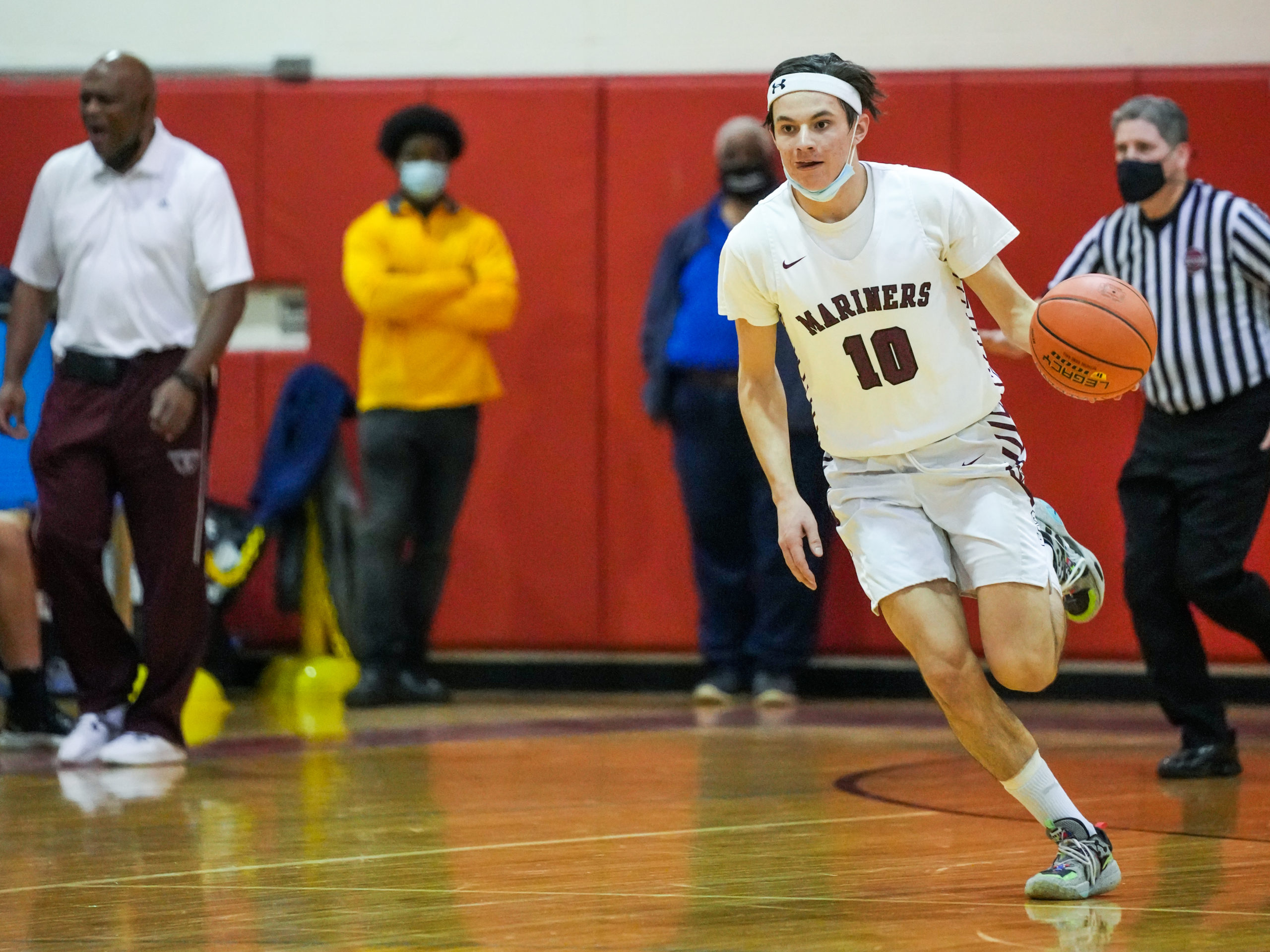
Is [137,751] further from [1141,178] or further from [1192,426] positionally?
[1141,178]

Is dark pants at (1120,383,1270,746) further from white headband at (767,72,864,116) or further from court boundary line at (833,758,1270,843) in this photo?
white headband at (767,72,864,116)

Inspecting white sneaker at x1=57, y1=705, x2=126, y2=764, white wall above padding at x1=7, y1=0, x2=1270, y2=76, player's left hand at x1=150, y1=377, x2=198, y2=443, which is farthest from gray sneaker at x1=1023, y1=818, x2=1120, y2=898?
white wall above padding at x1=7, y1=0, x2=1270, y2=76

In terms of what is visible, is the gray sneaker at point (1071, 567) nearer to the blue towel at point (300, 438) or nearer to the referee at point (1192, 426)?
the referee at point (1192, 426)

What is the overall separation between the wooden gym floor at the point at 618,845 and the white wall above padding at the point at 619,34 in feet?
9.60

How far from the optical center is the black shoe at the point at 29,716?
6.12m

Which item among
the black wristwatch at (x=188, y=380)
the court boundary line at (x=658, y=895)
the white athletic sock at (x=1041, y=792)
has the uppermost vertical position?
the black wristwatch at (x=188, y=380)

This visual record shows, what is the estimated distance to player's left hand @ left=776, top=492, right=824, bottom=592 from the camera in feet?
12.0

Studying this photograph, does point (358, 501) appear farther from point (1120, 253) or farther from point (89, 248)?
point (1120, 253)

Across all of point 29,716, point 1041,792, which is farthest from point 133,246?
point 1041,792

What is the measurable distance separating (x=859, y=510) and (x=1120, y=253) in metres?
2.15

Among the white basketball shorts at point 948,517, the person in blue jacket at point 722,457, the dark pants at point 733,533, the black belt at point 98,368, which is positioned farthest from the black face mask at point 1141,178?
the black belt at point 98,368

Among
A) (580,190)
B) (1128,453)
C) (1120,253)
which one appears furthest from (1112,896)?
(580,190)

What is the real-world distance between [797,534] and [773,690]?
3767 millimetres

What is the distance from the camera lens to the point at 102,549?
564 centimetres
